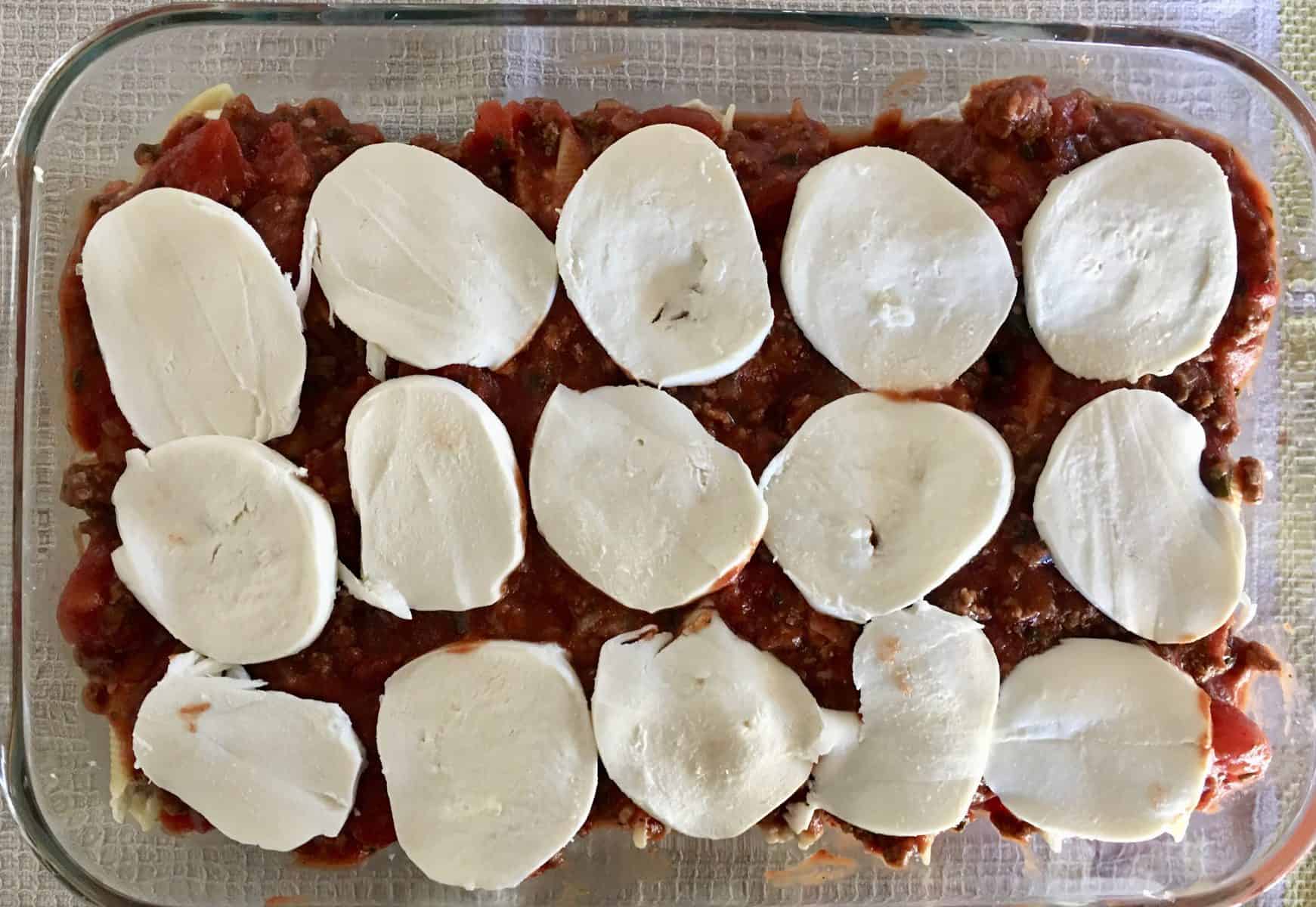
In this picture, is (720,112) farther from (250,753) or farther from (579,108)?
(250,753)

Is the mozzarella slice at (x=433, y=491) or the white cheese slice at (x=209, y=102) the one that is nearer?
the mozzarella slice at (x=433, y=491)

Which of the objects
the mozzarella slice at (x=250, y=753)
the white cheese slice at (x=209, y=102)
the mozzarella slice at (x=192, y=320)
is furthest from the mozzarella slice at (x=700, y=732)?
the white cheese slice at (x=209, y=102)

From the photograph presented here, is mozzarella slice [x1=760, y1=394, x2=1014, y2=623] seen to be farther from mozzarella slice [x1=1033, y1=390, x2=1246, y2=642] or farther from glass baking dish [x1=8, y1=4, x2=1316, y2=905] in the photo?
glass baking dish [x1=8, y1=4, x2=1316, y2=905]

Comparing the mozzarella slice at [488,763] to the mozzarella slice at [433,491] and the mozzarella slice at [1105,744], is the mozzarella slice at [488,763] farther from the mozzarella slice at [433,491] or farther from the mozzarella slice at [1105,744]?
the mozzarella slice at [1105,744]

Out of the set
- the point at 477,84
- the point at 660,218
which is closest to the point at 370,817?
the point at 660,218

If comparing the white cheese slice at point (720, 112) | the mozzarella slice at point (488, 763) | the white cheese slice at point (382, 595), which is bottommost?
the mozzarella slice at point (488, 763)

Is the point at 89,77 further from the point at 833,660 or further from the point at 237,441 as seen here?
the point at 833,660
